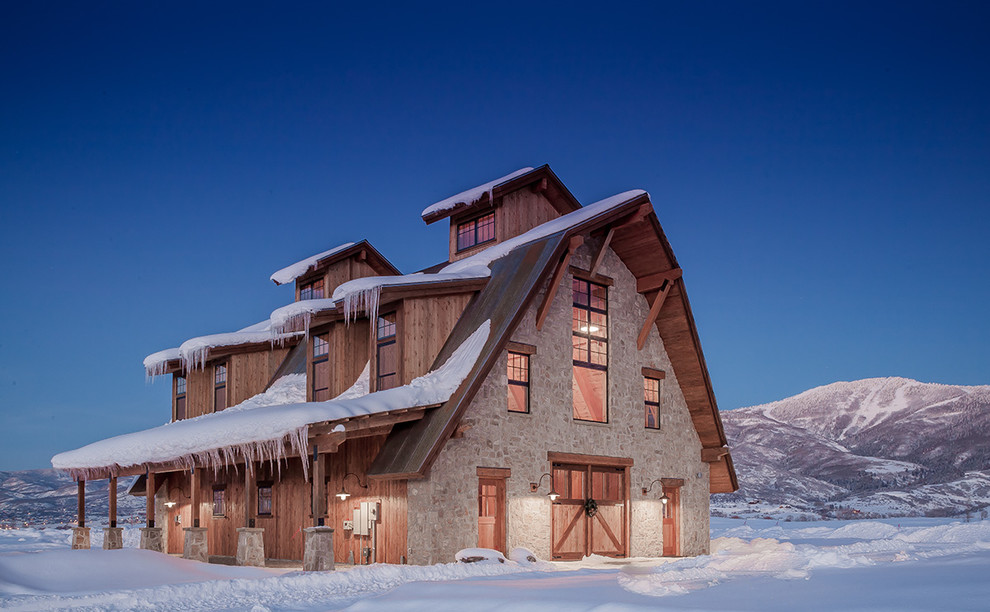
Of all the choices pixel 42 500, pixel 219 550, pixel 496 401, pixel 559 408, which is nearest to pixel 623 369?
pixel 559 408

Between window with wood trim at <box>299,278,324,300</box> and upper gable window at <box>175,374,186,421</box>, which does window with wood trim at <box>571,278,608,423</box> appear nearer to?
window with wood trim at <box>299,278,324,300</box>

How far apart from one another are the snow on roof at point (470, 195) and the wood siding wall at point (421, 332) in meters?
3.59

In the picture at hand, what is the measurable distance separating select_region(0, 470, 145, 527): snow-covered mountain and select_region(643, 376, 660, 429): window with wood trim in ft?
151

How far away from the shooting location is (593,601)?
9.57 m

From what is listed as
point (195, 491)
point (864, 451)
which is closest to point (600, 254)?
point (195, 491)

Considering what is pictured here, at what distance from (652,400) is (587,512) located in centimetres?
367

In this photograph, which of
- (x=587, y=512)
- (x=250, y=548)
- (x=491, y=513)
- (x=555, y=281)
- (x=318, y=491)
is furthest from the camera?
(x=587, y=512)

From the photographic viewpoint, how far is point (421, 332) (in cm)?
1738

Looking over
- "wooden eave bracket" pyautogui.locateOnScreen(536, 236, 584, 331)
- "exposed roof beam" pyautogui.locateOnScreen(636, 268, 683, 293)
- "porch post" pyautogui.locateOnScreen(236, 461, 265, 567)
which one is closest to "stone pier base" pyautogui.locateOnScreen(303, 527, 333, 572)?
"porch post" pyautogui.locateOnScreen(236, 461, 265, 567)

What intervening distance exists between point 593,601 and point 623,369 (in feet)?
35.6

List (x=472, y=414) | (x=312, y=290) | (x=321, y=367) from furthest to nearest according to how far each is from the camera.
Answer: (x=312, y=290) < (x=321, y=367) < (x=472, y=414)

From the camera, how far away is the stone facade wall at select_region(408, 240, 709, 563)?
51.8 feet

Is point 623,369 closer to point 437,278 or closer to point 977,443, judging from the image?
point 437,278

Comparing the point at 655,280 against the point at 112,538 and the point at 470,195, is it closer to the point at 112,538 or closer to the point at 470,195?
the point at 470,195
